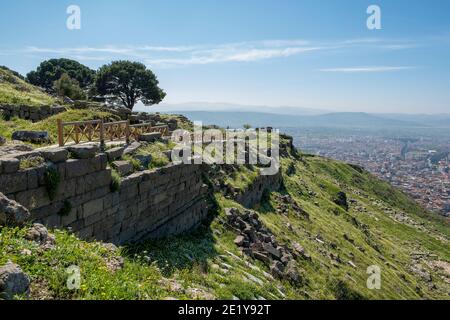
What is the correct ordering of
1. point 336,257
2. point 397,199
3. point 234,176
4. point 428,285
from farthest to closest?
point 397,199, point 428,285, point 234,176, point 336,257

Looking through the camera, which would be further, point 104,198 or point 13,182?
point 104,198

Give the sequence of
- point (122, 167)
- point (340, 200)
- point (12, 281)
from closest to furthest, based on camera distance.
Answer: point (12, 281) < point (122, 167) < point (340, 200)

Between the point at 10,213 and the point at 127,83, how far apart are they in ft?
210

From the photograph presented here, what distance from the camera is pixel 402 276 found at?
30.6m

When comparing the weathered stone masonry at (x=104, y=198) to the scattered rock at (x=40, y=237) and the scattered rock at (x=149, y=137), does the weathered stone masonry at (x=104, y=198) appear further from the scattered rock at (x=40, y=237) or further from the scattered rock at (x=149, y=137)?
the scattered rock at (x=149, y=137)

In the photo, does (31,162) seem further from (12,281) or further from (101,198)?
(12,281)

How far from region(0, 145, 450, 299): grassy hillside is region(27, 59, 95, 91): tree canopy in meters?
51.2

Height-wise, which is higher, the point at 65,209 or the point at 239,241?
the point at 65,209

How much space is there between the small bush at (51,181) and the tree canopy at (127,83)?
60136mm

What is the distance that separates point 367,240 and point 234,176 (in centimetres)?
1763

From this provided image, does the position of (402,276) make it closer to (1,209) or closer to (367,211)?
(367,211)

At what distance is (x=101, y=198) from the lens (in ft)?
42.2

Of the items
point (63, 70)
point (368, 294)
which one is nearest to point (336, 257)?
point (368, 294)

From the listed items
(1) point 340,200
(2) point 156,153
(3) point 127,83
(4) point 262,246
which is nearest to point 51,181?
(2) point 156,153
